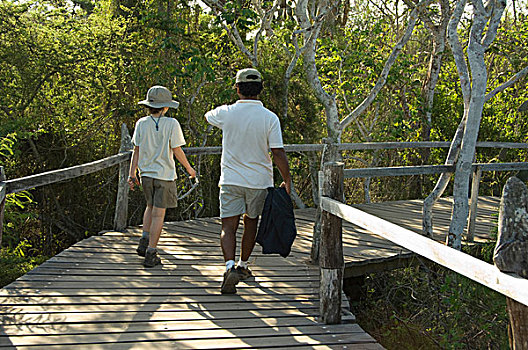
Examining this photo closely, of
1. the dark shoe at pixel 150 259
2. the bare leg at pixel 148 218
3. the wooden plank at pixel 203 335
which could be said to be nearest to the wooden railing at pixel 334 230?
the wooden plank at pixel 203 335

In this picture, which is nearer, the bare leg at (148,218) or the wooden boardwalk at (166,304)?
the wooden boardwalk at (166,304)

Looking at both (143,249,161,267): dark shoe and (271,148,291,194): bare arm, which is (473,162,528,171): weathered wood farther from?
(143,249,161,267): dark shoe

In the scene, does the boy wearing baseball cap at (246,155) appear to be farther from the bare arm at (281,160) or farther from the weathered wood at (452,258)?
the weathered wood at (452,258)

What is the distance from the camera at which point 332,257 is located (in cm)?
407

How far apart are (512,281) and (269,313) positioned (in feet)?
7.62

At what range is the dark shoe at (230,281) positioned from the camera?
4.55 m

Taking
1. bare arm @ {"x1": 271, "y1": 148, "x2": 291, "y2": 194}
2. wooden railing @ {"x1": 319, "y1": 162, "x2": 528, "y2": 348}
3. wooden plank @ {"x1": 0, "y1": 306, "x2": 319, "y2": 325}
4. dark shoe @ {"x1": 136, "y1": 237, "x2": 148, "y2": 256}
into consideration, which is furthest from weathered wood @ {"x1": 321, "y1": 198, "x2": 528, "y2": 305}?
dark shoe @ {"x1": 136, "y1": 237, "x2": 148, "y2": 256}

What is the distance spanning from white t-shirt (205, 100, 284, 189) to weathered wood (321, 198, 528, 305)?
2.72 ft

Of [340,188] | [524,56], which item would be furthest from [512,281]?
[524,56]

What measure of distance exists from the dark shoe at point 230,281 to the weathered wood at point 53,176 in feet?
4.90

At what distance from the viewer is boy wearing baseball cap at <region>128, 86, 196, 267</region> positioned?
5.08m

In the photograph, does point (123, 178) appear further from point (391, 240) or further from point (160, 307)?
point (391, 240)

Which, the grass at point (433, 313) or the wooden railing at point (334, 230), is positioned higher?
the wooden railing at point (334, 230)

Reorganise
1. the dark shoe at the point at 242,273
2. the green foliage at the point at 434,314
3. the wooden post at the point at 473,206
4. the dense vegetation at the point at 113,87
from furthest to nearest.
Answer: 1. the dense vegetation at the point at 113,87
2. the wooden post at the point at 473,206
3. the green foliage at the point at 434,314
4. the dark shoe at the point at 242,273
